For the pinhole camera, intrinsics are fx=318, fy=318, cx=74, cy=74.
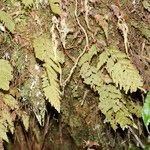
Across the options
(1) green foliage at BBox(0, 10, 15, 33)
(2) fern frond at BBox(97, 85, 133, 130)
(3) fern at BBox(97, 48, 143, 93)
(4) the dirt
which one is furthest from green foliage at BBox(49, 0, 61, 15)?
(2) fern frond at BBox(97, 85, 133, 130)

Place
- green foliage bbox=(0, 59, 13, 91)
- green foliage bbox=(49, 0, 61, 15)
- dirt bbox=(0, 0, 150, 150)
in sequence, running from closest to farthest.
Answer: green foliage bbox=(0, 59, 13, 91), green foliage bbox=(49, 0, 61, 15), dirt bbox=(0, 0, 150, 150)

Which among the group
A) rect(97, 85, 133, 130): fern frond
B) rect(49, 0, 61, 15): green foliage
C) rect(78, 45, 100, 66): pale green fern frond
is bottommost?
rect(97, 85, 133, 130): fern frond

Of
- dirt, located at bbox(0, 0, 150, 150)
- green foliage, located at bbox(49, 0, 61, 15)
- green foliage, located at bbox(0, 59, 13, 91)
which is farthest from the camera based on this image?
dirt, located at bbox(0, 0, 150, 150)

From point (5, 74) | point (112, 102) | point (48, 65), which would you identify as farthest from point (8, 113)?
point (112, 102)

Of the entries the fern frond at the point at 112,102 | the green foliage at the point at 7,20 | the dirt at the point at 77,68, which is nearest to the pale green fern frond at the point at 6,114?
the dirt at the point at 77,68

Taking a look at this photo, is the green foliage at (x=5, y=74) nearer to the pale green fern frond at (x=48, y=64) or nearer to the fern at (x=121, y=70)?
the pale green fern frond at (x=48, y=64)

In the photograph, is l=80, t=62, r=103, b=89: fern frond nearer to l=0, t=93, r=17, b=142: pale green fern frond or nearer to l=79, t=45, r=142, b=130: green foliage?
l=79, t=45, r=142, b=130: green foliage

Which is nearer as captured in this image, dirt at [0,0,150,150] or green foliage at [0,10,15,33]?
green foliage at [0,10,15,33]

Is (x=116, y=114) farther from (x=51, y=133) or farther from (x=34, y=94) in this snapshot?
(x=51, y=133)

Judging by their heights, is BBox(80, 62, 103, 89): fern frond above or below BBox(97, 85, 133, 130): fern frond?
above

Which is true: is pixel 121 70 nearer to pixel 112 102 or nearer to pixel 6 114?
pixel 112 102
